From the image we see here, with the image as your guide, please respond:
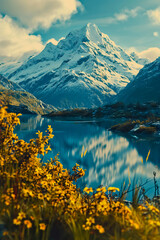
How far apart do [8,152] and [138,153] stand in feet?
117

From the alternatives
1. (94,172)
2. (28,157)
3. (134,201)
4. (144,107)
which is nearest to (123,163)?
(94,172)

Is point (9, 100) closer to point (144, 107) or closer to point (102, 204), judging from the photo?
point (102, 204)

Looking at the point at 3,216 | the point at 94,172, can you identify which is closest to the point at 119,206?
the point at 3,216

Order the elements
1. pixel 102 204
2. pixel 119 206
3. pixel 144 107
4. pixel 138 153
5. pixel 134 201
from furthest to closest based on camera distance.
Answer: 1. pixel 144 107
2. pixel 138 153
3. pixel 134 201
4. pixel 119 206
5. pixel 102 204

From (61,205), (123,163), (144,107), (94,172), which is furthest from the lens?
(144,107)

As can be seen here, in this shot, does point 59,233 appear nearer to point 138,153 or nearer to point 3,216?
point 3,216

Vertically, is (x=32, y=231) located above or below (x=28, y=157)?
below

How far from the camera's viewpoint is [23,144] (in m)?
5.88

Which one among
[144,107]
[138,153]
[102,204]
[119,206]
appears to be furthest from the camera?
[144,107]

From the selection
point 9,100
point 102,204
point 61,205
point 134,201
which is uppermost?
point 9,100

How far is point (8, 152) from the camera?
584 cm

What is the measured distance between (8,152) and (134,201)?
481 centimetres

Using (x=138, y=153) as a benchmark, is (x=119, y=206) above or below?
above

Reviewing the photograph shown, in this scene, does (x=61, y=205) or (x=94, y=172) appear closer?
(x=61, y=205)
